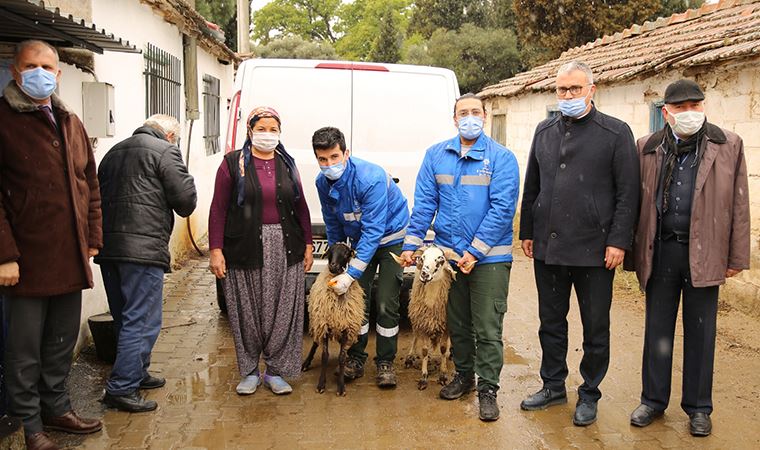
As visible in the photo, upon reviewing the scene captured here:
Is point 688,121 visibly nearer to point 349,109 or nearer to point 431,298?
point 431,298

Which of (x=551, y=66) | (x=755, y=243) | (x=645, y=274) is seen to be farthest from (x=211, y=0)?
(x=645, y=274)

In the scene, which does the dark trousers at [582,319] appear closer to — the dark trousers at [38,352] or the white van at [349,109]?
the white van at [349,109]

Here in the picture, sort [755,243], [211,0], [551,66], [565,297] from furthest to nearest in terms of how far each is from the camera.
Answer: [211,0], [551,66], [755,243], [565,297]

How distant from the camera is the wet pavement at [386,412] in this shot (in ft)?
15.7

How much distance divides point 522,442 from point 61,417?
297 centimetres

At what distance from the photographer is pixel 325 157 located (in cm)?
542

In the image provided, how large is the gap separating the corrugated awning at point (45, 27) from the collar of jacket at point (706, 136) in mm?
3796

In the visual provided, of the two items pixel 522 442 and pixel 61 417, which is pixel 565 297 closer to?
pixel 522 442

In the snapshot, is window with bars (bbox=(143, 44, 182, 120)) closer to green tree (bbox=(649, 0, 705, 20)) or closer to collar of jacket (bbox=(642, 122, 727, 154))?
collar of jacket (bbox=(642, 122, 727, 154))

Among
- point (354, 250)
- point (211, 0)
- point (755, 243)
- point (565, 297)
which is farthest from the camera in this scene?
point (211, 0)

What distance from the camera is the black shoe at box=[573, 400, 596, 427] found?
5031 mm

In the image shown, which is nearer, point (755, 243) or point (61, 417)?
point (61, 417)

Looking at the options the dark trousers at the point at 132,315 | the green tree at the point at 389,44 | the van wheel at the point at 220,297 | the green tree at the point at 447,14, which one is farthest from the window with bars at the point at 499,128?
the green tree at the point at 389,44

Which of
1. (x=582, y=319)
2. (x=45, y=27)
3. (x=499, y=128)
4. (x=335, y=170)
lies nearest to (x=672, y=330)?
A: (x=582, y=319)
